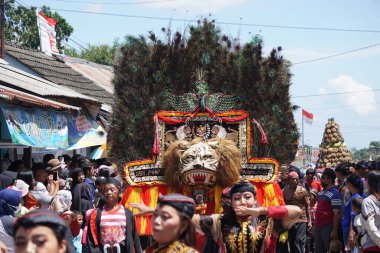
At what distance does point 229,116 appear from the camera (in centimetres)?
1044

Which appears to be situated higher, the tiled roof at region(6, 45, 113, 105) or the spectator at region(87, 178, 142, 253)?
the tiled roof at region(6, 45, 113, 105)

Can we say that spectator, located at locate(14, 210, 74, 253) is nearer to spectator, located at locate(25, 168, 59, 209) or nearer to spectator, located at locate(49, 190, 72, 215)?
spectator, located at locate(49, 190, 72, 215)

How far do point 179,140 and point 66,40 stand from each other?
5367 centimetres

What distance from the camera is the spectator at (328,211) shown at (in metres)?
11.2

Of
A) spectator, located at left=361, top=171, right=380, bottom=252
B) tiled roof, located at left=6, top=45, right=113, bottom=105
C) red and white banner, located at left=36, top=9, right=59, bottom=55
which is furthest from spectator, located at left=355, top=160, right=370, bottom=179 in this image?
red and white banner, located at left=36, top=9, right=59, bottom=55

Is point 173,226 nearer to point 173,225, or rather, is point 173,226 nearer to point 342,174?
point 173,225

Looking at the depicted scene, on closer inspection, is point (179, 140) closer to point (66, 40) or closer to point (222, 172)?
point (222, 172)

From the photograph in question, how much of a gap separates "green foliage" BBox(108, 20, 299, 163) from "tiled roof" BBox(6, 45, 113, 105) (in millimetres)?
11148

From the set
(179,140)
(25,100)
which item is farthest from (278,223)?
(25,100)

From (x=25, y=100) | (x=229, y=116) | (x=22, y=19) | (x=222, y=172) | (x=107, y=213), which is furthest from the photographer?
(x=22, y=19)

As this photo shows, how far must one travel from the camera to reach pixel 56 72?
24.0 meters

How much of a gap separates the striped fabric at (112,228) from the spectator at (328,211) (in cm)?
418

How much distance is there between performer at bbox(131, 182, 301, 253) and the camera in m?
6.30

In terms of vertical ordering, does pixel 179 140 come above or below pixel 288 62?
below
